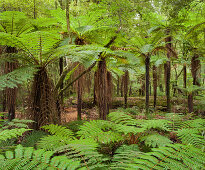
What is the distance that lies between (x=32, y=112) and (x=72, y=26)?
2.47 meters

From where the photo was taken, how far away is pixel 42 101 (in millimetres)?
2611

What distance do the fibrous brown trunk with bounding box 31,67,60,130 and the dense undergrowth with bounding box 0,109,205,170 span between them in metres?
0.44

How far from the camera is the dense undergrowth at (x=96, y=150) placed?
0.94 metres

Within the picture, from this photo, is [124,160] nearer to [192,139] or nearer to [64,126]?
[192,139]

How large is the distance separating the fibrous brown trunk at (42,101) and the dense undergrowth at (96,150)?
445 mm

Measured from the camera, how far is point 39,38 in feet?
7.70

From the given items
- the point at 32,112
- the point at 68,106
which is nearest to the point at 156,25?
the point at 32,112

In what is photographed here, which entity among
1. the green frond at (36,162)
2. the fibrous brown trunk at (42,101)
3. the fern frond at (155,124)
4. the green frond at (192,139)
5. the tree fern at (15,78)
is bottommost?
the green frond at (192,139)

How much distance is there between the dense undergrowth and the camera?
0.94 meters

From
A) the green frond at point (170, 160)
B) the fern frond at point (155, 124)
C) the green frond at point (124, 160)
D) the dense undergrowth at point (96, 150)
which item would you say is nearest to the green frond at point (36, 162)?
the dense undergrowth at point (96, 150)

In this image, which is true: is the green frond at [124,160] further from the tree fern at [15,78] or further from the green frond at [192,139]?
the tree fern at [15,78]

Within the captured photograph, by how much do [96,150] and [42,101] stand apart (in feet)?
5.15

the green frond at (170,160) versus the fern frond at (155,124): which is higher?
the green frond at (170,160)

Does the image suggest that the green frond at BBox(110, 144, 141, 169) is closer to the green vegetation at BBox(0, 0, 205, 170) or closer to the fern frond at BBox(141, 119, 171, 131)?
the green vegetation at BBox(0, 0, 205, 170)
